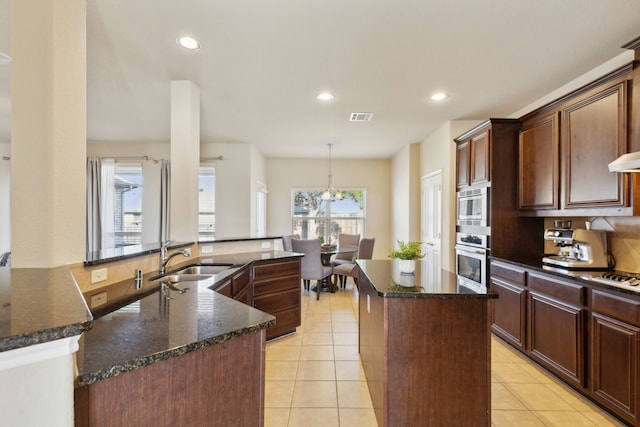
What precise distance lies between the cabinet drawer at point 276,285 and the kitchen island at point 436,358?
1.66 meters

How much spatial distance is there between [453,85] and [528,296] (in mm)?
2199

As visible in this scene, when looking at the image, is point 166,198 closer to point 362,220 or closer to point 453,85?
point 362,220

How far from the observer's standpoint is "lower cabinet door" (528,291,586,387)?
83.2 inches

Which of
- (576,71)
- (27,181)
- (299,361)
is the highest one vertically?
(576,71)

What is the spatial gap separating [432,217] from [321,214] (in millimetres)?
2893

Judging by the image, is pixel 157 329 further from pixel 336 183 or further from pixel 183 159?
pixel 336 183

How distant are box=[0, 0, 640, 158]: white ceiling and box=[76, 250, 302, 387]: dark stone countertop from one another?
188 centimetres

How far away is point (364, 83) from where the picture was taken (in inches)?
121

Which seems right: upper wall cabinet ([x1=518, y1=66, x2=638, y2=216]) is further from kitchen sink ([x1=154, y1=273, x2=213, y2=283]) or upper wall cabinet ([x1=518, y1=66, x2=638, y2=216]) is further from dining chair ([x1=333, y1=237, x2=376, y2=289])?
kitchen sink ([x1=154, y1=273, x2=213, y2=283])

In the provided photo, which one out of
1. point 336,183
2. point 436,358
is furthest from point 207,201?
point 436,358

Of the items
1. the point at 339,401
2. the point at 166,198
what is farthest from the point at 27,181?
the point at 166,198

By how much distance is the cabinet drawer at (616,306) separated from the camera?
5.73ft

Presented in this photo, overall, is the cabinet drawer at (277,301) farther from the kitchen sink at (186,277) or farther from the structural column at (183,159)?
the structural column at (183,159)

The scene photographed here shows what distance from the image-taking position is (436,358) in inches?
63.1
